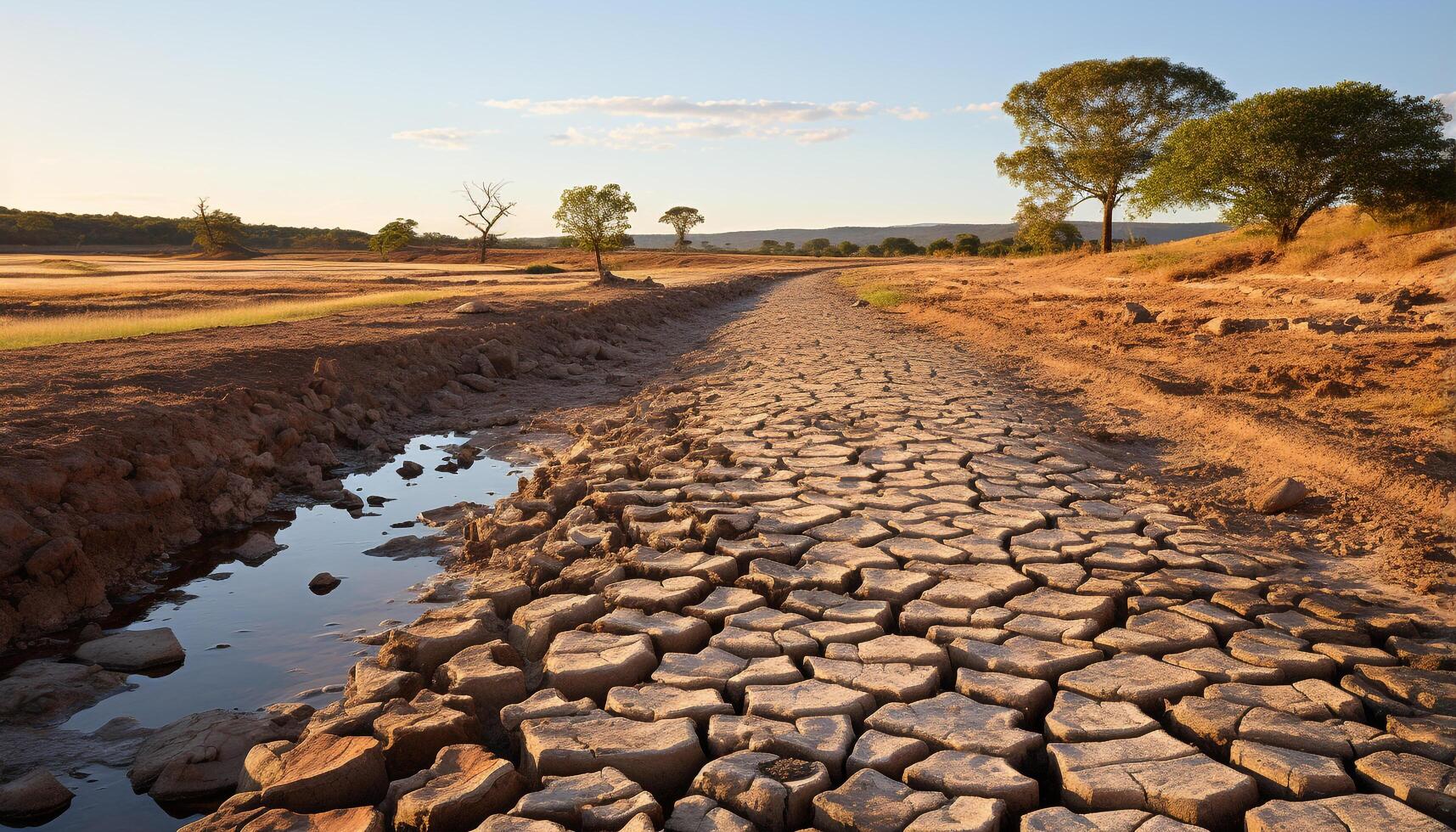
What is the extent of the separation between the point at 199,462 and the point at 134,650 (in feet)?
6.85

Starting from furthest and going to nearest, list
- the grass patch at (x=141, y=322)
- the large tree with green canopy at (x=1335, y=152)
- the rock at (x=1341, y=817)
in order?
the large tree with green canopy at (x=1335, y=152) < the grass patch at (x=141, y=322) < the rock at (x=1341, y=817)

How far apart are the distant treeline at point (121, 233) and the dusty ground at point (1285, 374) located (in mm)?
50228

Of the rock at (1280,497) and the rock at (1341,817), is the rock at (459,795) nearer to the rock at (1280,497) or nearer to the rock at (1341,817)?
the rock at (1341,817)

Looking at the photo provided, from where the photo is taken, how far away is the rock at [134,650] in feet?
10.8

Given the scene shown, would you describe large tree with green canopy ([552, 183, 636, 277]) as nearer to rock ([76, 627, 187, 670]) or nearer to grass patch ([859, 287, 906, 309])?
grass patch ([859, 287, 906, 309])

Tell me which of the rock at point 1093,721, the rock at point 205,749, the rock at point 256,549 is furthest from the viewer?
the rock at point 256,549

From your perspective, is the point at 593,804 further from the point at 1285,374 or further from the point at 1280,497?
the point at 1285,374

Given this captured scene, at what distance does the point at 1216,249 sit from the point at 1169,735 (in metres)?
16.7

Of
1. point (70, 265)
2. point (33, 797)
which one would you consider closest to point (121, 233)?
point (70, 265)

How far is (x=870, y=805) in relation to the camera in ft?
6.59

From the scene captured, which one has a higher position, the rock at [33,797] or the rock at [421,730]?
the rock at [421,730]

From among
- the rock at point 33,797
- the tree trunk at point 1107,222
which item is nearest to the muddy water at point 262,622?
the rock at point 33,797

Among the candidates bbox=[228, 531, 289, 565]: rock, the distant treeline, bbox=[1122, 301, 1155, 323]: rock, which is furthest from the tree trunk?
the distant treeline

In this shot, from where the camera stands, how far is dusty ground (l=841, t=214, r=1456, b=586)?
4.14 metres
